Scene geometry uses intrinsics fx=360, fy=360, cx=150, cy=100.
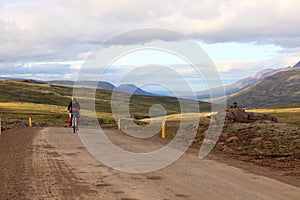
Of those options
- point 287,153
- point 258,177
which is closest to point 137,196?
point 258,177

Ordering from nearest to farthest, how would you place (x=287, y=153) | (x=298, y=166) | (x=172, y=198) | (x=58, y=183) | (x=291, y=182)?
(x=172, y=198) → (x=58, y=183) → (x=291, y=182) → (x=298, y=166) → (x=287, y=153)

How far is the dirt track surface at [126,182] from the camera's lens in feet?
30.7

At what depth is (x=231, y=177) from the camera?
39.1 ft

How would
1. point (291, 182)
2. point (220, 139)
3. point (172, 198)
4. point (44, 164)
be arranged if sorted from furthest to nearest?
point (220, 139), point (44, 164), point (291, 182), point (172, 198)

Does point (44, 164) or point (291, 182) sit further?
point (44, 164)

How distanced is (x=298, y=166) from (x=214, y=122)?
15654 mm

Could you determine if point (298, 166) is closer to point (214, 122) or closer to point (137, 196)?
point (137, 196)

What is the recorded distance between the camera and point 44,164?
13828 mm

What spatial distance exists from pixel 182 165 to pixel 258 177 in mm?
3178

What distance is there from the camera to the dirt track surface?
9.36 meters

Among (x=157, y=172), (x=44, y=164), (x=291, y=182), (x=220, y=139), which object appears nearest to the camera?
(x=291, y=182)

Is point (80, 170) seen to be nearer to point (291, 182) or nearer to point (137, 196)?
point (137, 196)

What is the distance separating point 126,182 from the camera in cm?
1085

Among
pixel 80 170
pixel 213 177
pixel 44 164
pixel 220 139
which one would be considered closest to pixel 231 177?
pixel 213 177
